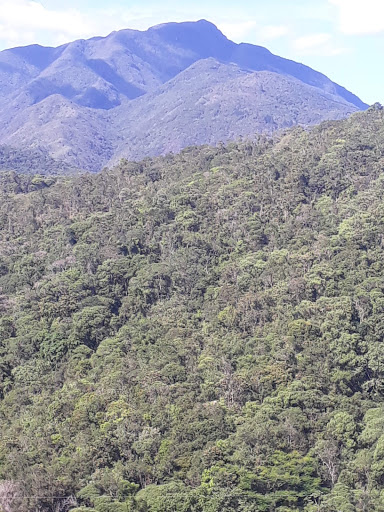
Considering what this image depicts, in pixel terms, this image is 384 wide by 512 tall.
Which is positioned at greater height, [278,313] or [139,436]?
[278,313]

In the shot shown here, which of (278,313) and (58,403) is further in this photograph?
(278,313)

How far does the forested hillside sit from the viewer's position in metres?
26.4

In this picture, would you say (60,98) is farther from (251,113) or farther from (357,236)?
(357,236)

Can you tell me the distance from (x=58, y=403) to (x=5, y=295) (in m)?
14.0

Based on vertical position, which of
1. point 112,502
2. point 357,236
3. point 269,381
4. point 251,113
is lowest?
point 112,502

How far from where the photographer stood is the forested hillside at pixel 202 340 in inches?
1039

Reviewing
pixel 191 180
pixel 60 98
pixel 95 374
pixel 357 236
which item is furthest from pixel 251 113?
pixel 95 374

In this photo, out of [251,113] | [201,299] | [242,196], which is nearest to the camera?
[201,299]

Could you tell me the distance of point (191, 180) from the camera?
57.5 m

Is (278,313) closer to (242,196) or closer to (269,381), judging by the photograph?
(269,381)

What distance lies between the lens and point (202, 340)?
36.5m

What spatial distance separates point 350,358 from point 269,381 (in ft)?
14.3

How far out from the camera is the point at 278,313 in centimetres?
3741

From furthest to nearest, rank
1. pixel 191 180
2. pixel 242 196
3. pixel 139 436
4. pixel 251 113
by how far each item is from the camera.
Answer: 1. pixel 251 113
2. pixel 191 180
3. pixel 242 196
4. pixel 139 436
